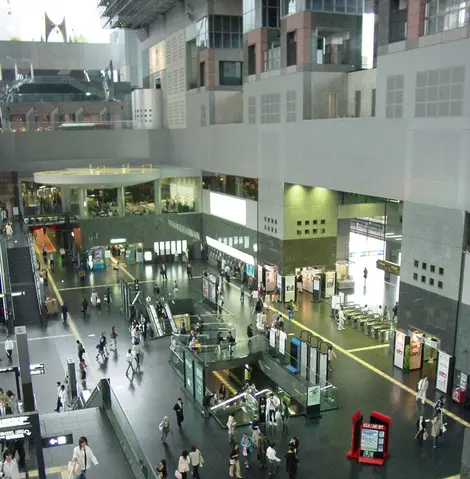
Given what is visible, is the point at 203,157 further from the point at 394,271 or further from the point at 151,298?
the point at 394,271

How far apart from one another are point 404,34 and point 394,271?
11805 mm

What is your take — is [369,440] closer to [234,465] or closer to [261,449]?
[261,449]

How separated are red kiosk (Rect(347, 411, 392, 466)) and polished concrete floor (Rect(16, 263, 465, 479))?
26cm

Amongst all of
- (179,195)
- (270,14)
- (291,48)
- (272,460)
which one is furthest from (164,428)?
(179,195)

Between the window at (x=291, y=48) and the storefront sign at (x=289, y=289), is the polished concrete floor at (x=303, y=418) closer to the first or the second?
the storefront sign at (x=289, y=289)

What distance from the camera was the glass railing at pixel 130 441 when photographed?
12.3m

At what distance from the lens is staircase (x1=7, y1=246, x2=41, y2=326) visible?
28547 mm

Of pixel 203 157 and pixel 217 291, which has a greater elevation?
pixel 203 157

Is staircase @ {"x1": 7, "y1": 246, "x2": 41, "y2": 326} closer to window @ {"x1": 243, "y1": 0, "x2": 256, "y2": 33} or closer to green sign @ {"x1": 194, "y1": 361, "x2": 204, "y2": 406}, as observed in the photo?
green sign @ {"x1": 194, "y1": 361, "x2": 204, "y2": 406}

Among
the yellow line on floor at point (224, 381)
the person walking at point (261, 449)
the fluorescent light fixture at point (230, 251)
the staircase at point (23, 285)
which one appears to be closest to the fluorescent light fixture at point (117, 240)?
the fluorescent light fixture at point (230, 251)

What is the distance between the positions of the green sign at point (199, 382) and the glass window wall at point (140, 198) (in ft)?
79.6

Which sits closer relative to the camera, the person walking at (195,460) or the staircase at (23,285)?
the person walking at (195,460)

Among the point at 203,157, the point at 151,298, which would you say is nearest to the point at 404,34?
the point at 151,298

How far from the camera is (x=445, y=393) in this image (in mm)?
19750
